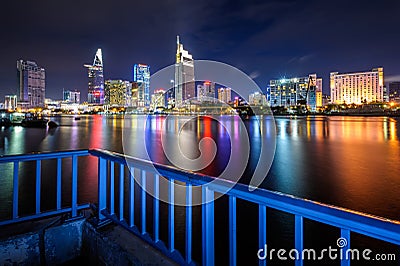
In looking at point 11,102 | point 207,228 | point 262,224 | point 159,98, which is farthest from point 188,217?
point 11,102

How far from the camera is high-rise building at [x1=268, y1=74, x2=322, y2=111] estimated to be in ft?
589

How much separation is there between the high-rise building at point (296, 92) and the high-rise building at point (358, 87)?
11.9 meters

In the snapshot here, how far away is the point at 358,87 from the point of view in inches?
6988

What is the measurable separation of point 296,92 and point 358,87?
3831cm

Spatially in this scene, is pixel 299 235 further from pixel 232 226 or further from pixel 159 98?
pixel 159 98

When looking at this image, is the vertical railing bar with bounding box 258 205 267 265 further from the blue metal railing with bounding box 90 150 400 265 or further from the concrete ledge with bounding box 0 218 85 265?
the concrete ledge with bounding box 0 218 85 265

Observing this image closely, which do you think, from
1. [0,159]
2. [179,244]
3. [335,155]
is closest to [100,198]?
[0,159]

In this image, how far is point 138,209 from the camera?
6.58 m

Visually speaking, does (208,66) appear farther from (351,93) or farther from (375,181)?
(351,93)

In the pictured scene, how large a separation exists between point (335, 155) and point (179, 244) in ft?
43.8

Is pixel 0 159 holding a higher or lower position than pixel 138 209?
higher

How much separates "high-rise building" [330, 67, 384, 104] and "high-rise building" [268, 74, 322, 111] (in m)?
11.9

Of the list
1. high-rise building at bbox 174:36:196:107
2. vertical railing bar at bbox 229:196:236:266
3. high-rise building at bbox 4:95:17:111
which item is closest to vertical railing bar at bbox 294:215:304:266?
vertical railing bar at bbox 229:196:236:266

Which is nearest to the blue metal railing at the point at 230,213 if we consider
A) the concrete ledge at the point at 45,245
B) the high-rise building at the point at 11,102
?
the concrete ledge at the point at 45,245
